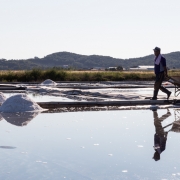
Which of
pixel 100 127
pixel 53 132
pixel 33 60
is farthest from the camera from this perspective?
pixel 33 60

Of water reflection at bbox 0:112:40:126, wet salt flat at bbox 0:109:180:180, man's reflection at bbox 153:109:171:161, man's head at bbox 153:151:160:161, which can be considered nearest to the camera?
wet salt flat at bbox 0:109:180:180

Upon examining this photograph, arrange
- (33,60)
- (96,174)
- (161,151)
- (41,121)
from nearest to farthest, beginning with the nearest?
(96,174), (161,151), (41,121), (33,60)

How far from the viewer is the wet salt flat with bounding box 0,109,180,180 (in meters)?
5.54

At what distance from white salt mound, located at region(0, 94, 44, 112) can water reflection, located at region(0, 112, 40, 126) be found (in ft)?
1.30

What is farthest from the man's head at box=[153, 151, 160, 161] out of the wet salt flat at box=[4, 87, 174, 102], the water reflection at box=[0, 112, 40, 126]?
the wet salt flat at box=[4, 87, 174, 102]

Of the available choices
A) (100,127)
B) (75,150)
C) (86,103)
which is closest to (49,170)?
(75,150)

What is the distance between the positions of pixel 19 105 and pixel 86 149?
17.6 ft

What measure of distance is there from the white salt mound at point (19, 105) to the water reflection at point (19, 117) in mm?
398

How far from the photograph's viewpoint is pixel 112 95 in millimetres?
17531

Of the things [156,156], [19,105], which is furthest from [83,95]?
[156,156]

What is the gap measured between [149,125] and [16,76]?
1197 inches

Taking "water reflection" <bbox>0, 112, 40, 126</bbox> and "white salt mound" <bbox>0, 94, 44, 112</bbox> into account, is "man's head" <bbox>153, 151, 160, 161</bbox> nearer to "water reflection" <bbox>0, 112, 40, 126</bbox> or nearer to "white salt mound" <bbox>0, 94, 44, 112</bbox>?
"water reflection" <bbox>0, 112, 40, 126</bbox>

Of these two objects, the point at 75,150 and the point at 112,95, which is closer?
the point at 75,150

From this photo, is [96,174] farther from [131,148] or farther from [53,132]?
[53,132]
